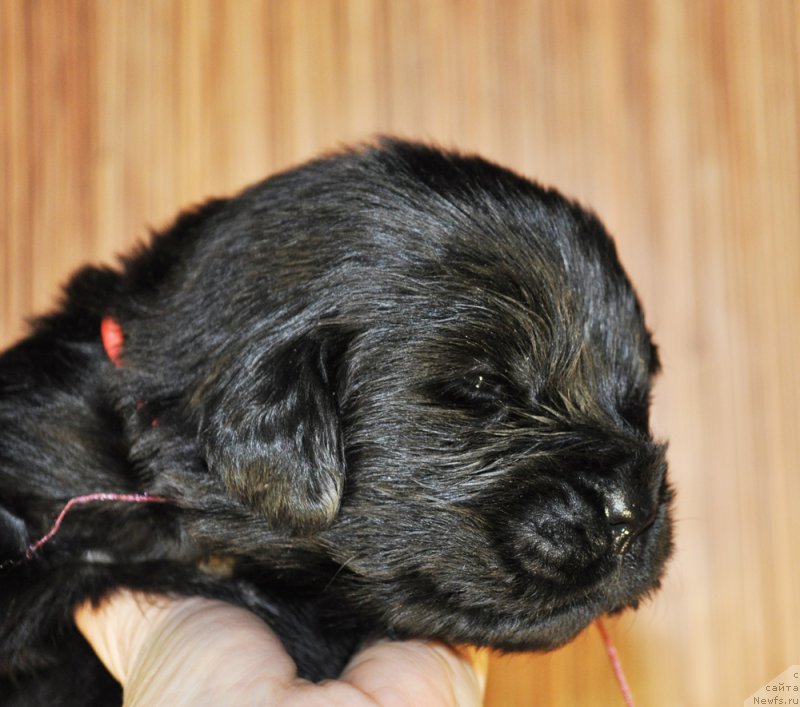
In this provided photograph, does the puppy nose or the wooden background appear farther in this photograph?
the wooden background

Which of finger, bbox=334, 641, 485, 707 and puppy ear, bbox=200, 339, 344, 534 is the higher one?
puppy ear, bbox=200, 339, 344, 534

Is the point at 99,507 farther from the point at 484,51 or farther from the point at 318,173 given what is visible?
the point at 484,51

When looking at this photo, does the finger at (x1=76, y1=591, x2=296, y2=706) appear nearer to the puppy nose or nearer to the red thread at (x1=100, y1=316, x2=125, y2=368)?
the red thread at (x1=100, y1=316, x2=125, y2=368)

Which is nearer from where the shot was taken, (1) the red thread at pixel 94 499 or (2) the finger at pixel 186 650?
(2) the finger at pixel 186 650

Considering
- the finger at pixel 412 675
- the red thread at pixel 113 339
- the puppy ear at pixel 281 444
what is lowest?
the finger at pixel 412 675

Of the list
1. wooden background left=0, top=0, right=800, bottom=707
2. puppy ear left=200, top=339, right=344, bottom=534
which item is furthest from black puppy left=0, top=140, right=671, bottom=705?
wooden background left=0, top=0, right=800, bottom=707

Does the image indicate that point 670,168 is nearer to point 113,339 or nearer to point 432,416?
point 432,416

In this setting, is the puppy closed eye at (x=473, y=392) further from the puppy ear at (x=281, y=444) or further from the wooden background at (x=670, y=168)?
the wooden background at (x=670, y=168)

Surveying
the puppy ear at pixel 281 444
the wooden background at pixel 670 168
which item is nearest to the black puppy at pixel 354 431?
the puppy ear at pixel 281 444
